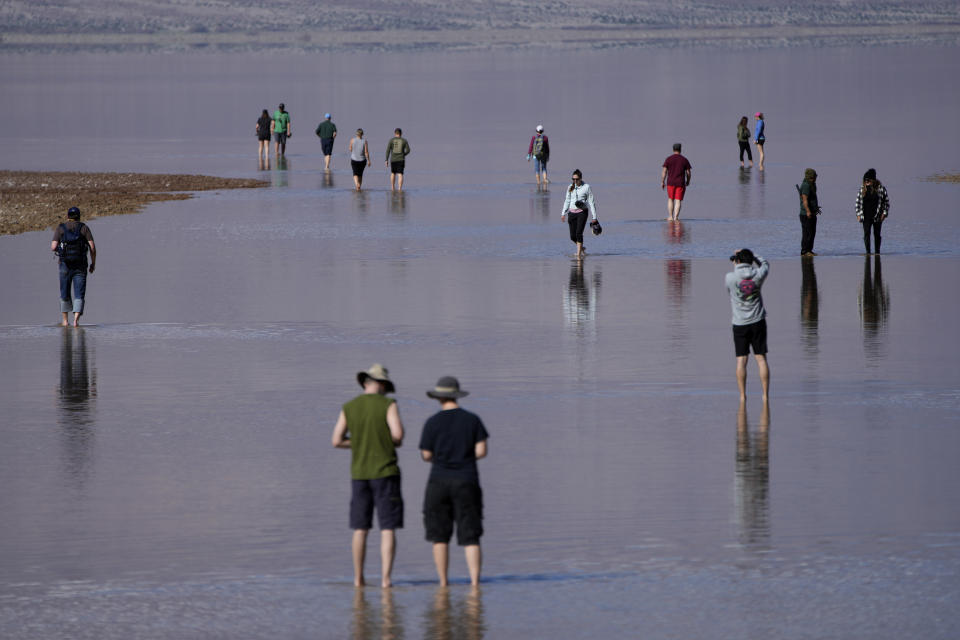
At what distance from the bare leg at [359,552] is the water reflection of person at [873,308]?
926 cm

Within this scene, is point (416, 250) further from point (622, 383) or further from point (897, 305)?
point (622, 383)

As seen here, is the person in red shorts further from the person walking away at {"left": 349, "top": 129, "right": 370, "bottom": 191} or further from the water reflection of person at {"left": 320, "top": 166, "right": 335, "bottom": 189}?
the water reflection of person at {"left": 320, "top": 166, "right": 335, "bottom": 189}

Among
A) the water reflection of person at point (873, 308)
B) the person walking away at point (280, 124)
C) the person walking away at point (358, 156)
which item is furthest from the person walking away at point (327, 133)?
the water reflection of person at point (873, 308)

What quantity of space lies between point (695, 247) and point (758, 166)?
793 inches

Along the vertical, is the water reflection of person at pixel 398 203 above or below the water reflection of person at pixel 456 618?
above

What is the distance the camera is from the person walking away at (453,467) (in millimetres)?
10289

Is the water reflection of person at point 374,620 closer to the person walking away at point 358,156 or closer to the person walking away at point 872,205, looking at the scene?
the person walking away at point 872,205

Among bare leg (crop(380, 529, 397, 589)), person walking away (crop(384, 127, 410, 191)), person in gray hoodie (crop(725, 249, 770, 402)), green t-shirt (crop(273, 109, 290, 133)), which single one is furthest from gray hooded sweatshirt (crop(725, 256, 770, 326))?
green t-shirt (crop(273, 109, 290, 133))

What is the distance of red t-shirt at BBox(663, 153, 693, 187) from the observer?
105 ft

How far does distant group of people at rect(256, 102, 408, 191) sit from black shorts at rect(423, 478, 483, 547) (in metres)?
26.1

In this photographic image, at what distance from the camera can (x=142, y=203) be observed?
38.8 meters

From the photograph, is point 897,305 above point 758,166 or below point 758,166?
below

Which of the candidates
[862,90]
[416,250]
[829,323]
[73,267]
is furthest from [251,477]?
[862,90]

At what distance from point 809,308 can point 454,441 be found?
12.7 metres
